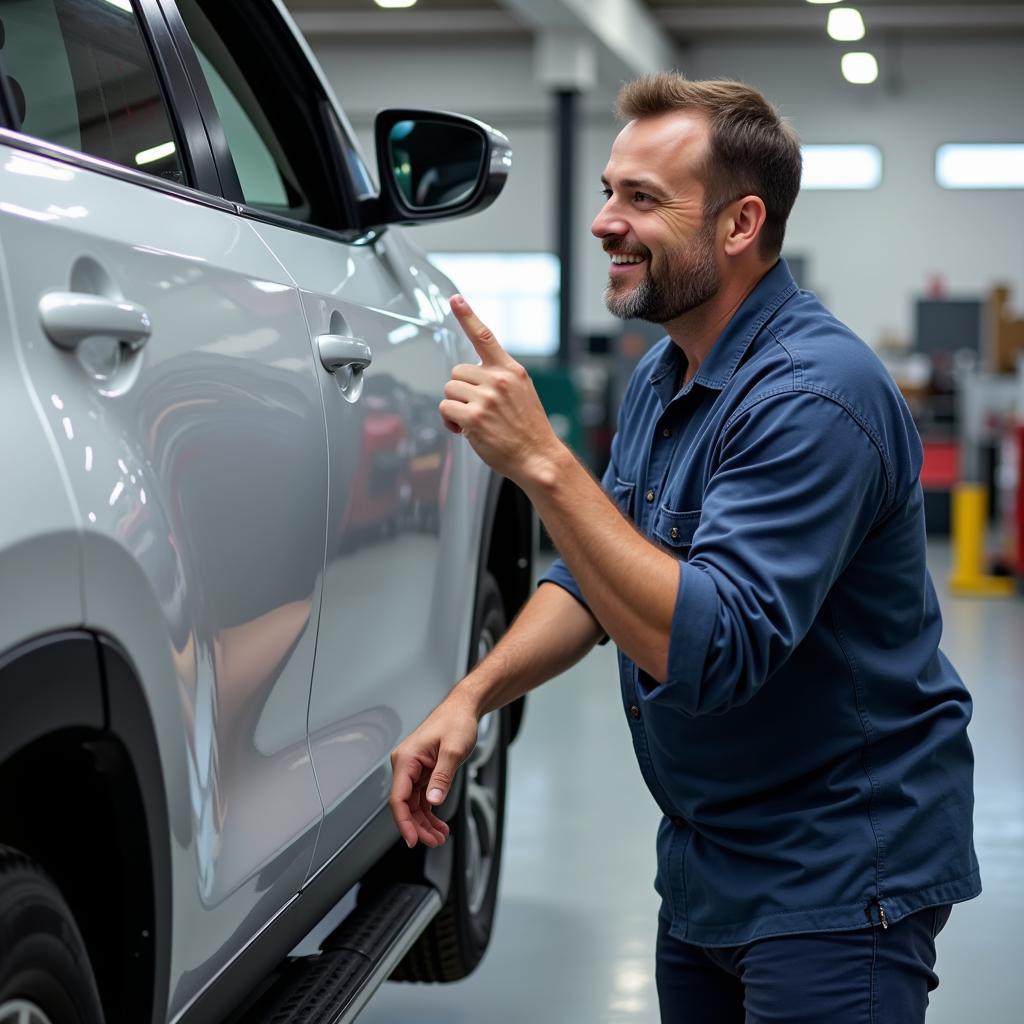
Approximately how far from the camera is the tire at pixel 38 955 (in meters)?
1.00

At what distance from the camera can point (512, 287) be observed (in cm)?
1684

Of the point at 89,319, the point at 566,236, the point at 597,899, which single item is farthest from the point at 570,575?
the point at 566,236

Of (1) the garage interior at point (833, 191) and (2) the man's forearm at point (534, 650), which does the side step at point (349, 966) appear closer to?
(2) the man's forearm at point (534, 650)

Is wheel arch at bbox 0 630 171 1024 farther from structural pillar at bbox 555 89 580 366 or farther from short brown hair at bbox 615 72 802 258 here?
structural pillar at bbox 555 89 580 366

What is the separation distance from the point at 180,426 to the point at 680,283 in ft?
2.15

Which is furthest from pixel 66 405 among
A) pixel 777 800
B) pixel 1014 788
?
pixel 1014 788

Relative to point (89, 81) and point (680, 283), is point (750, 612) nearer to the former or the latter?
point (680, 283)

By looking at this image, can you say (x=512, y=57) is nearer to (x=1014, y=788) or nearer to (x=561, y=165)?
(x=561, y=165)

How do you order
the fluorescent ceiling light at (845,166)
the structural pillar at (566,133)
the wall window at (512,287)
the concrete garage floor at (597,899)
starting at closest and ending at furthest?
the concrete garage floor at (597,899) < the structural pillar at (566,133) < the fluorescent ceiling light at (845,166) < the wall window at (512,287)

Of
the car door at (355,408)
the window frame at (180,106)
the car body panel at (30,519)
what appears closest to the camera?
the car body panel at (30,519)

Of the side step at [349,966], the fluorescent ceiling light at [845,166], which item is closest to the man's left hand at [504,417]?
the side step at [349,966]

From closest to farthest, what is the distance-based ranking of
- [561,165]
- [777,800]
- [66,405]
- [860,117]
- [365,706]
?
[66,405] → [777,800] → [365,706] → [561,165] → [860,117]

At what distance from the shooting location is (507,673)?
5.71 feet

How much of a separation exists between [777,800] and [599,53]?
11.7 m
